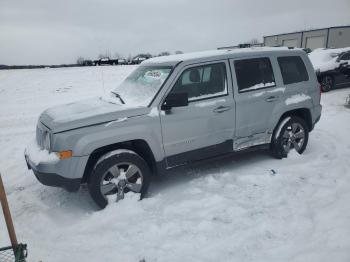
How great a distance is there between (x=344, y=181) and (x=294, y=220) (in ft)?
4.82

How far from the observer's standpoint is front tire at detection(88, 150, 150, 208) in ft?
12.6

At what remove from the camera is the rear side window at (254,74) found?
4750 mm

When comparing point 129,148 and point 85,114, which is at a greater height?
point 85,114

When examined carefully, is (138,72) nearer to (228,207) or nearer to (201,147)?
(201,147)

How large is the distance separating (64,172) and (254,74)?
331cm

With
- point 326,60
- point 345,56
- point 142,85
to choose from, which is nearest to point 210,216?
point 142,85

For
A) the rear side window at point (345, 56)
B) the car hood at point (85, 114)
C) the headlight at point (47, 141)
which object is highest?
the car hood at point (85, 114)

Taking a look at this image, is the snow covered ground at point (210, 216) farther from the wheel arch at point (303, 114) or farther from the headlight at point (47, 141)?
the headlight at point (47, 141)

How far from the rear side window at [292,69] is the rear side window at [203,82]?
130 centimetres

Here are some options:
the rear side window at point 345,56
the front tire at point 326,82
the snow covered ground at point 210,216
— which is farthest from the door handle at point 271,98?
the rear side window at point 345,56

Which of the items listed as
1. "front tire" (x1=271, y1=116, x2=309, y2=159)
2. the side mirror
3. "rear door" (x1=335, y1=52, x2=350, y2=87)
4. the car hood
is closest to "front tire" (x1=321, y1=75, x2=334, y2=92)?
"rear door" (x1=335, y1=52, x2=350, y2=87)

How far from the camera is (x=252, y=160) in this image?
557 centimetres

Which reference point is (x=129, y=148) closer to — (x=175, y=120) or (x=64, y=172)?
(x=175, y=120)

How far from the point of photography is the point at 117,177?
402 cm
